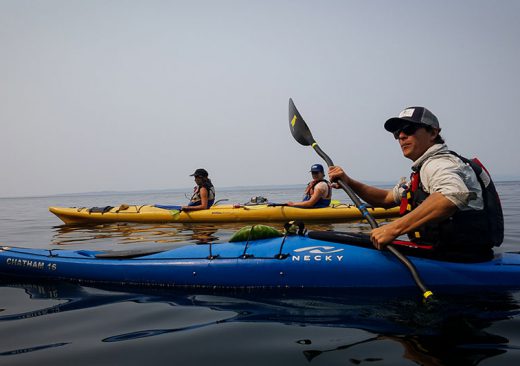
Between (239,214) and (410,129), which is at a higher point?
(410,129)

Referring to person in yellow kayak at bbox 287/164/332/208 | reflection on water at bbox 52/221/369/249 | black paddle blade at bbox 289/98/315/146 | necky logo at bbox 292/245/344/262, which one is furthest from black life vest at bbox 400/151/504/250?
person in yellow kayak at bbox 287/164/332/208

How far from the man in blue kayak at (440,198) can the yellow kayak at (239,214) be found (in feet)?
23.5

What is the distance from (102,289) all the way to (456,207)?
142 inches

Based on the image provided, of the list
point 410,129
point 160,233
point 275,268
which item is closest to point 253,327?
point 275,268

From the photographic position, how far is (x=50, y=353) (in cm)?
243

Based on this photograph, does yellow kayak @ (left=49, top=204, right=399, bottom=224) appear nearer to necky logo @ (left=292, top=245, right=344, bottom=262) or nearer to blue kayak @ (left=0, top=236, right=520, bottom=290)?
blue kayak @ (left=0, top=236, right=520, bottom=290)

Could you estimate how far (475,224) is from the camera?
3174 millimetres

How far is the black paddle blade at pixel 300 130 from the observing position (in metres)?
6.37

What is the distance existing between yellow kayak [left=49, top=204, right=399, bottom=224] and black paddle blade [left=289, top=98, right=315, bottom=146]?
4613 millimetres

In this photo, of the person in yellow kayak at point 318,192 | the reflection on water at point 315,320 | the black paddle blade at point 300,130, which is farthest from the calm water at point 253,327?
the person in yellow kayak at point 318,192

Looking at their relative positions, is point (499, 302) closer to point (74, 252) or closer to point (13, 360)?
point (13, 360)

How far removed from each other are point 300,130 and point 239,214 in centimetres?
517

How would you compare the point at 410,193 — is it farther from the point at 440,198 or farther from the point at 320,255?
the point at 320,255

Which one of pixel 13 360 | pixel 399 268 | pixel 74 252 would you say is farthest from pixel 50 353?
pixel 399 268
